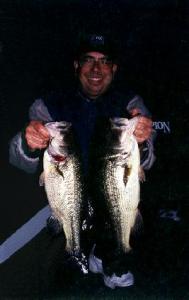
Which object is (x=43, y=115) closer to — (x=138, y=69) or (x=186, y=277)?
(x=138, y=69)

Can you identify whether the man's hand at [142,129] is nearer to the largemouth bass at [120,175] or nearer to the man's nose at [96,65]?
the largemouth bass at [120,175]

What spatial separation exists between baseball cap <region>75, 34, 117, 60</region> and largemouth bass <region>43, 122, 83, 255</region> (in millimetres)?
827

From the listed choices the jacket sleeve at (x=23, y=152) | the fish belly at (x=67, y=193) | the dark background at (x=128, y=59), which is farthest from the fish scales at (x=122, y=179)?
the dark background at (x=128, y=59)

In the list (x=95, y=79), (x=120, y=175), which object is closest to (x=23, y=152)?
(x=120, y=175)

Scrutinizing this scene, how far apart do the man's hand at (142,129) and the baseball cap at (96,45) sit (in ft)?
2.43

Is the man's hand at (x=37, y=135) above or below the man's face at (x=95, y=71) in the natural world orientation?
below

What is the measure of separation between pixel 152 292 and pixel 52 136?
1556mm

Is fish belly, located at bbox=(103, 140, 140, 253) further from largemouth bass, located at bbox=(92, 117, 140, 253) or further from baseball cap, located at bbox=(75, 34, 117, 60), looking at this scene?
baseball cap, located at bbox=(75, 34, 117, 60)

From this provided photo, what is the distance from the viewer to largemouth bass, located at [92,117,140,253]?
269 centimetres

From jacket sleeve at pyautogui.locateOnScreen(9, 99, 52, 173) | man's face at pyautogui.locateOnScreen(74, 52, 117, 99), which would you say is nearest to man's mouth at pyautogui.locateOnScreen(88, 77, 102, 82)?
man's face at pyautogui.locateOnScreen(74, 52, 117, 99)

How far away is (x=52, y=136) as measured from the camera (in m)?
2.73

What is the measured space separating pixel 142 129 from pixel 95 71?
0.72 m

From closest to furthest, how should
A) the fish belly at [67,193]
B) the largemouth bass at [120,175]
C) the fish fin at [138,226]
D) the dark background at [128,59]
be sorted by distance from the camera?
1. the largemouth bass at [120,175]
2. the fish belly at [67,193]
3. the fish fin at [138,226]
4. the dark background at [128,59]

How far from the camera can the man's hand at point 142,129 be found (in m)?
2.78
